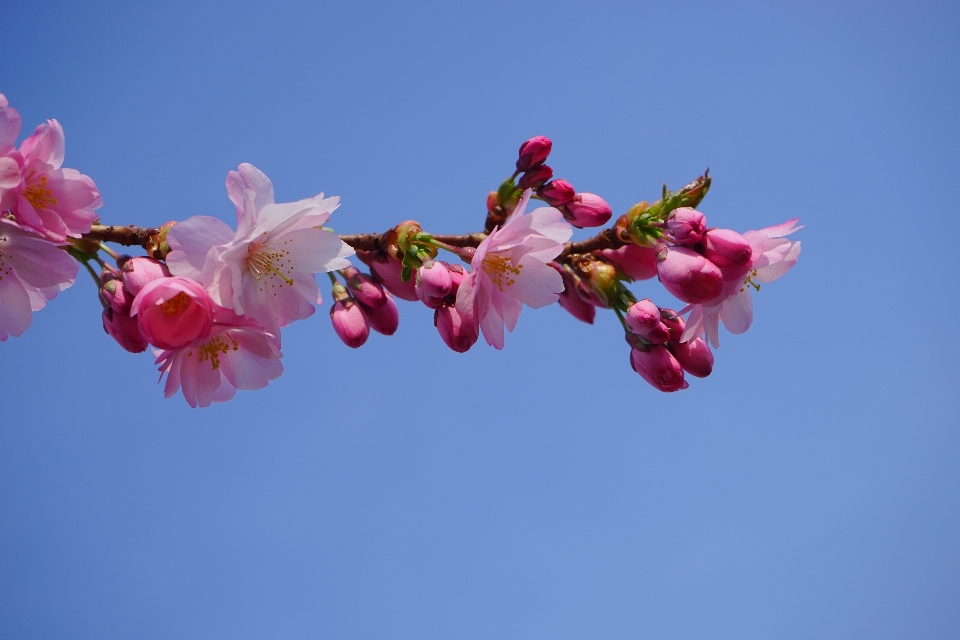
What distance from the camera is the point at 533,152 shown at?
223 centimetres

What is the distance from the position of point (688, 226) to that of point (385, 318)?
97cm

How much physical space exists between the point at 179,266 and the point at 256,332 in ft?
0.83

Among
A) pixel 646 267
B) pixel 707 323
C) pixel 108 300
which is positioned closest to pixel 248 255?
pixel 108 300

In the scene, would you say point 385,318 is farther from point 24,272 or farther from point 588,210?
point 24,272

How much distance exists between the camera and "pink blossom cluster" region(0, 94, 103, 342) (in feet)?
5.29

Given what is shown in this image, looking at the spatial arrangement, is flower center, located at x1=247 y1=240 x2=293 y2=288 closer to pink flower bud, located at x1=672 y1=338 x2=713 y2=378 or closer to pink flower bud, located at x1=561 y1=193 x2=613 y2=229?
pink flower bud, located at x1=561 y1=193 x2=613 y2=229

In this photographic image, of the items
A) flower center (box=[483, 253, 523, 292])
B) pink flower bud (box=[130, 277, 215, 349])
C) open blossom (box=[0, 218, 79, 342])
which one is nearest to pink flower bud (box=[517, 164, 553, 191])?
flower center (box=[483, 253, 523, 292])

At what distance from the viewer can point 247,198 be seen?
1.67 metres

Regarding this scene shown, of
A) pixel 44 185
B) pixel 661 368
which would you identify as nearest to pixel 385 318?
pixel 661 368

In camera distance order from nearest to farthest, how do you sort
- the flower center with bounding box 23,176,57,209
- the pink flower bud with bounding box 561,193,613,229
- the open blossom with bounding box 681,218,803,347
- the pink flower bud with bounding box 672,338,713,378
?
1. the flower center with bounding box 23,176,57,209
2. the open blossom with bounding box 681,218,803,347
3. the pink flower bud with bounding box 672,338,713,378
4. the pink flower bud with bounding box 561,193,613,229

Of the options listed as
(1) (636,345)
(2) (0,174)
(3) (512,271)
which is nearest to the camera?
(2) (0,174)

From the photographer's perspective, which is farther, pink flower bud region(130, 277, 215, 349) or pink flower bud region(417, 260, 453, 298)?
pink flower bud region(417, 260, 453, 298)

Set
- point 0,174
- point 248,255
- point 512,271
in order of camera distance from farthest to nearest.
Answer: point 512,271 < point 248,255 < point 0,174

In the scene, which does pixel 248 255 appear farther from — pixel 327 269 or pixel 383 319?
pixel 383 319
